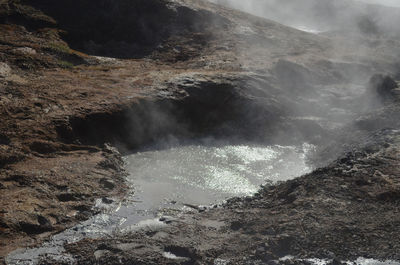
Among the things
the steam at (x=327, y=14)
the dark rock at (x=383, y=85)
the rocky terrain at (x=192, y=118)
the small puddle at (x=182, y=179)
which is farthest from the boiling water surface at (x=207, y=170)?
the steam at (x=327, y=14)

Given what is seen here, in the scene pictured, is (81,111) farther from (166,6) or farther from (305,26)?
(305,26)

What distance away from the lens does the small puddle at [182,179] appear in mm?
7938

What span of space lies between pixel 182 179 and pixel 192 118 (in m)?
3.83

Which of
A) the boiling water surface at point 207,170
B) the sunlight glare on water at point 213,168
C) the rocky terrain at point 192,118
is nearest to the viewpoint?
the rocky terrain at point 192,118

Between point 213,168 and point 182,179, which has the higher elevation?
point 213,168

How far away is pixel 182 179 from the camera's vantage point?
1084 centimetres

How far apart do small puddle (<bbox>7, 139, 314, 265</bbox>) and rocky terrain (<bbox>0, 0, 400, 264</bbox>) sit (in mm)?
352

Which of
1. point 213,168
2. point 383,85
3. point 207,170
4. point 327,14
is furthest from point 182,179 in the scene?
point 327,14

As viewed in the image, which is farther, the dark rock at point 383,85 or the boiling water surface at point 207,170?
the dark rock at point 383,85

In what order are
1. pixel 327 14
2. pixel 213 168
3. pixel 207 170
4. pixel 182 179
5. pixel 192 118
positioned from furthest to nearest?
pixel 327 14 < pixel 192 118 < pixel 213 168 < pixel 207 170 < pixel 182 179

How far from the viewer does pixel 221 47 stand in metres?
19.4

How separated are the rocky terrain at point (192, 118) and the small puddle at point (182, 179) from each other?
352 mm

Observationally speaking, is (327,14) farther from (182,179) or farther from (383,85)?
(182,179)

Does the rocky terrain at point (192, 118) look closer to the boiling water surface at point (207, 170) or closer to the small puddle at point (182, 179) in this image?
the small puddle at point (182, 179)
